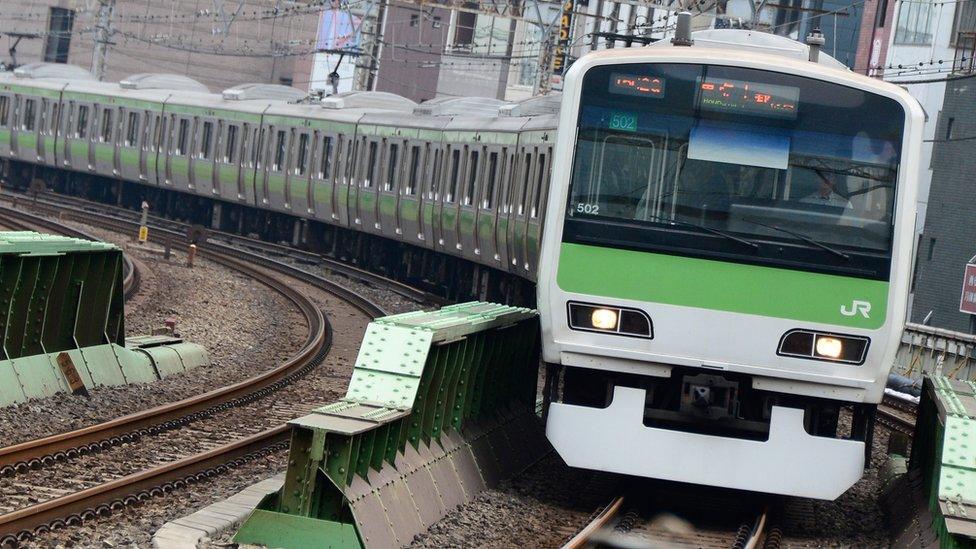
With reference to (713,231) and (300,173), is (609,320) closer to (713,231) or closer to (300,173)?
(713,231)

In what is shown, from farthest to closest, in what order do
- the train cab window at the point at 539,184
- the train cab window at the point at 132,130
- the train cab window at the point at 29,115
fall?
the train cab window at the point at 29,115 → the train cab window at the point at 132,130 → the train cab window at the point at 539,184

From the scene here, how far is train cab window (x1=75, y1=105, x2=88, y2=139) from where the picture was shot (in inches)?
1471

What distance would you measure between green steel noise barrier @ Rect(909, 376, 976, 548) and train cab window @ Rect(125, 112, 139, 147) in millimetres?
27801

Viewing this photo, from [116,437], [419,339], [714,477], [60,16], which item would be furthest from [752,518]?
[60,16]

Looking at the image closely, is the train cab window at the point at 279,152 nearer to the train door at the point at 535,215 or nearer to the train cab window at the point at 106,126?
the train cab window at the point at 106,126

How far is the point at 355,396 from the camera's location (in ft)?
26.7

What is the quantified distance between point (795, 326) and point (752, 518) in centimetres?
142

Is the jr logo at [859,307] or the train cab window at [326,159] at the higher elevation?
the train cab window at [326,159]

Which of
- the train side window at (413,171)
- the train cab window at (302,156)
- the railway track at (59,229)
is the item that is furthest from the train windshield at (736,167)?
the train cab window at (302,156)

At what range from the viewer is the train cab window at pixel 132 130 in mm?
35812

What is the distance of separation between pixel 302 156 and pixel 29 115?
11.5m

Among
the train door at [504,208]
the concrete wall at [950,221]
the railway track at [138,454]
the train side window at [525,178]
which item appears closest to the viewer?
the railway track at [138,454]

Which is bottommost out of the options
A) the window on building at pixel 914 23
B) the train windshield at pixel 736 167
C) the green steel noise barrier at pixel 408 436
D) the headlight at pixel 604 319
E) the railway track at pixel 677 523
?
the railway track at pixel 677 523

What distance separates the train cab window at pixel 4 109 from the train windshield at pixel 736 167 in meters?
33.3
